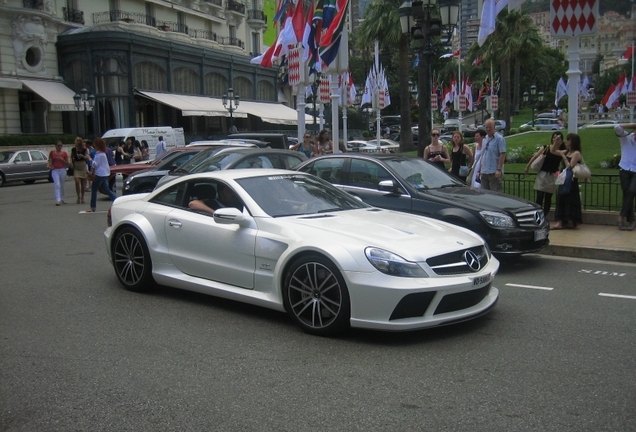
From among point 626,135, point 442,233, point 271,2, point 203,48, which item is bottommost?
point 442,233

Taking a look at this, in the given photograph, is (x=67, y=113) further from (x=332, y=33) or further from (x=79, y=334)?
(x=79, y=334)

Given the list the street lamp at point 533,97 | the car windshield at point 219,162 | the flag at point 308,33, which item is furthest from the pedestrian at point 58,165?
the street lamp at point 533,97

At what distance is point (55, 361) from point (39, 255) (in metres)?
5.60

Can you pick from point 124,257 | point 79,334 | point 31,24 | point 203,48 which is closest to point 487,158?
point 124,257

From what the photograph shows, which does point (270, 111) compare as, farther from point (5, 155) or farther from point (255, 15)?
point (5, 155)

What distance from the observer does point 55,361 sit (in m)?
5.51

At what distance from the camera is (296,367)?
17.3ft

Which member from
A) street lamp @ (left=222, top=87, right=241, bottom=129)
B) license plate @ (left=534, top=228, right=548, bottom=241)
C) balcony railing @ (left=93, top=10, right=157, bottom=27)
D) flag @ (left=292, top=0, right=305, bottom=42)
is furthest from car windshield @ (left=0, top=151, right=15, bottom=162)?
→ license plate @ (left=534, top=228, right=548, bottom=241)

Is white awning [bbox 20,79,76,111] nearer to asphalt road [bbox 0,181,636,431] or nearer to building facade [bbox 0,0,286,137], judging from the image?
building facade [bbox 0,0,286,137]

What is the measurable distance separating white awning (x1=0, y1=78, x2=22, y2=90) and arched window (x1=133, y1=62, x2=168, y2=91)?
7028 millimetres

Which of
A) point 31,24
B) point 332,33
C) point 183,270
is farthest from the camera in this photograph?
point 31,24

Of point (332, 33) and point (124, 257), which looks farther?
point (332, 33)

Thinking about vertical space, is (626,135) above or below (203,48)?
below

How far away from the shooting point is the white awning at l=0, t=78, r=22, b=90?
38656 mm
